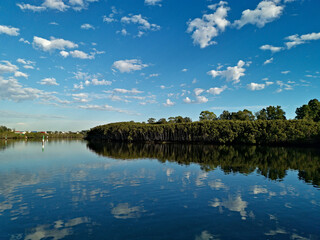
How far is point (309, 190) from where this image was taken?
2153cm

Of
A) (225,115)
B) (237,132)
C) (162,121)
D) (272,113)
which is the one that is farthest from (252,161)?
(162,121)

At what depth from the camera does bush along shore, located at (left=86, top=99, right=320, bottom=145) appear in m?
88.9

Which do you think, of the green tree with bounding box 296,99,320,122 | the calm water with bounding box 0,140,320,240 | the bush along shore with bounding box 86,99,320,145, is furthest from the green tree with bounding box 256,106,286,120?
the calm water with bounding box 0,140,320,240

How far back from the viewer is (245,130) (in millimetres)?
99812

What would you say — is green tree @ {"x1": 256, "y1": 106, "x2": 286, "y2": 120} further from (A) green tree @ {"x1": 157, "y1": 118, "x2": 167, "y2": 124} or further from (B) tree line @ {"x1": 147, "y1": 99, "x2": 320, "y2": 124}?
(A) green tree @ {"x1": 157, "y1": 118, "x2": 167, "y2": 124}

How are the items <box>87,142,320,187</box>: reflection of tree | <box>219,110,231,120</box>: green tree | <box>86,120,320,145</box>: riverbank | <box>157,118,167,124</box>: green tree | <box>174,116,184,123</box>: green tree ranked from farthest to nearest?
<box>157,118,167,124</box>: green tree, <box>174,116,184,123</box>: green tree, <box>219,110,231,120</box>: green tree, <box>86,120,320,145</box>: riverbank, <box>87,142,320,187</box>: reflection of tree

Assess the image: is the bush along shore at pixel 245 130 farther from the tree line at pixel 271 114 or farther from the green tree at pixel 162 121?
the green tree at pixel 162 121

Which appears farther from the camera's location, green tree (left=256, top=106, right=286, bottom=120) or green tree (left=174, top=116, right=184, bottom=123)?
green tree (left=174, top=116, right=184, bottom=123)

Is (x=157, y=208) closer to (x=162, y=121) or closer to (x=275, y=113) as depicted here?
(x=275, y=113)

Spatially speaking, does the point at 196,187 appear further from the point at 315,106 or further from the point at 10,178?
the point at 315,106

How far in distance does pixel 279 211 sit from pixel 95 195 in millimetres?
15614

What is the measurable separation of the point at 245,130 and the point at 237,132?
3871 mm

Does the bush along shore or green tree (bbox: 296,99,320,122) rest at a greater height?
green tree (bbox: 296,99,320,122)

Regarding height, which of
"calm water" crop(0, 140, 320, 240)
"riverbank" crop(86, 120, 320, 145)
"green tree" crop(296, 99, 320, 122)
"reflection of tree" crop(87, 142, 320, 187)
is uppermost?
"green tree" crop(296, 99, 320, 122)
